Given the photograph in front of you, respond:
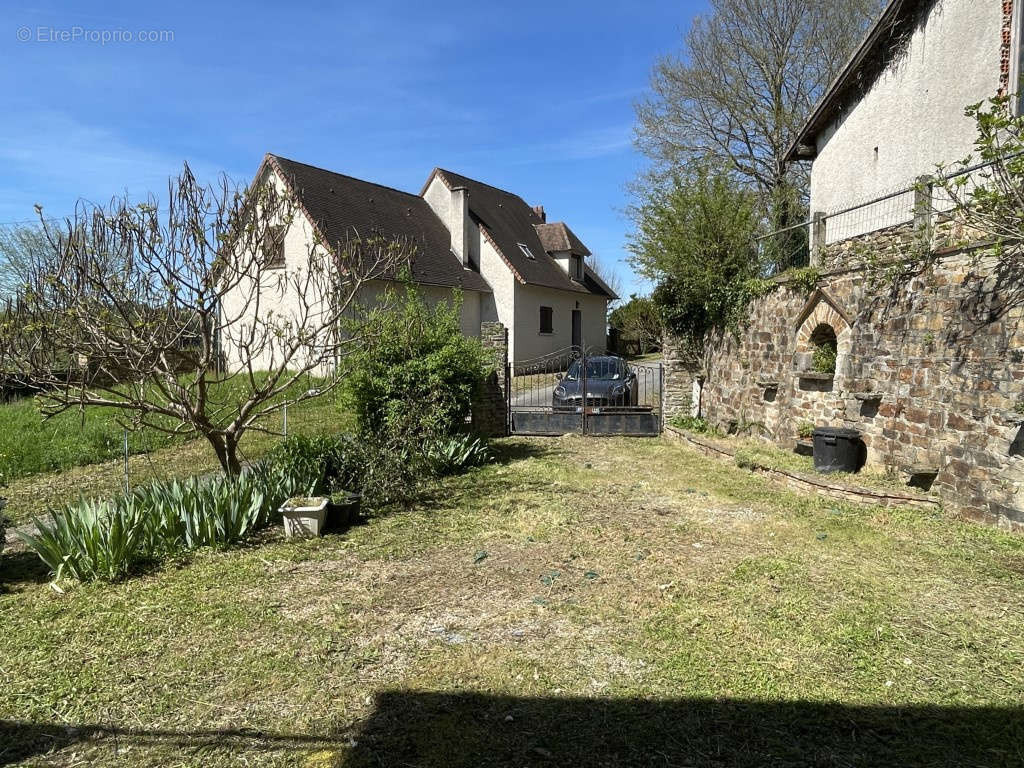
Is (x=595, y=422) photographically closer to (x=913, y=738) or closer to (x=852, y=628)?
(x=852, y=628)

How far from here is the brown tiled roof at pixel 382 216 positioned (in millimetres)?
19812

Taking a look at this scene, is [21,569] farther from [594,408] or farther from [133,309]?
[594,408]

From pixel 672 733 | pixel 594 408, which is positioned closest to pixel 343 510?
pixel 672 733

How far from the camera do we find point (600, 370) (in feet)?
51.5

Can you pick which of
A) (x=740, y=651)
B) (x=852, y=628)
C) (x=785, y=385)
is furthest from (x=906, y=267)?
(x=740, y=651)

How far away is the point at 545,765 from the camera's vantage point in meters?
3.11

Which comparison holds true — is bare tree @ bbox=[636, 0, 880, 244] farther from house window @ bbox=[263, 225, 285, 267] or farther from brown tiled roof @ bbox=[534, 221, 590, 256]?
house window @ bbox=[263, 225, 285, 267]

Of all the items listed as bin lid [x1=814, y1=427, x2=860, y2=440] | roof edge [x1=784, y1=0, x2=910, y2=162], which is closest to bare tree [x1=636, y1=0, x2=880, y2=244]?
roof edge [x1=784, y1=0, x2=910, y2=162]

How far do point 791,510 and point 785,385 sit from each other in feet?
11.7

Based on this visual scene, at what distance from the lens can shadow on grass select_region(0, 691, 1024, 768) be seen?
10.2 ft

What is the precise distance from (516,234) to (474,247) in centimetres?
295

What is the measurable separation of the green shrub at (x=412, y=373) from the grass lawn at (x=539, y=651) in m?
2.96

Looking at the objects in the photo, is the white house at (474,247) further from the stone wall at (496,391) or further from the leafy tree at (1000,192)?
the leafy tree at (1000,192)

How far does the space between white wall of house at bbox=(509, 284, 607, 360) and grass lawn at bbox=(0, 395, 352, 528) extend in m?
11.5
